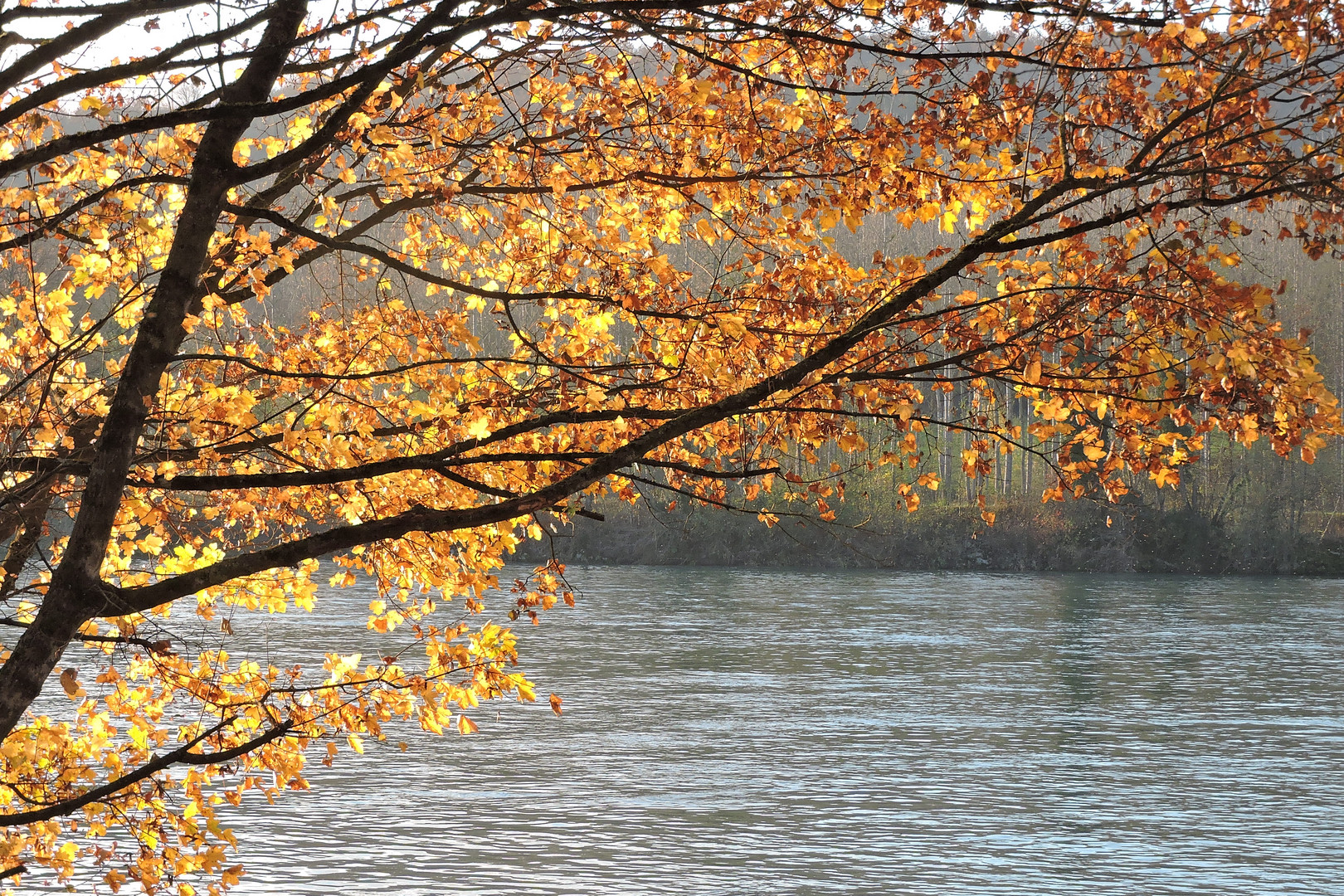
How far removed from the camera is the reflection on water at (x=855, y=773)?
55.0ft

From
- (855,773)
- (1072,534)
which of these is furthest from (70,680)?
(1072,534)

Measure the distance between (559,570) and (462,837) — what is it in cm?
1258

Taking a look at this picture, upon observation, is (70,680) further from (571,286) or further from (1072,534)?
(1072,534)

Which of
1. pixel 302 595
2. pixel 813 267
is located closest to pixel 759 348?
pixel 813 267

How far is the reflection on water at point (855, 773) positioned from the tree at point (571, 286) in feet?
30.7

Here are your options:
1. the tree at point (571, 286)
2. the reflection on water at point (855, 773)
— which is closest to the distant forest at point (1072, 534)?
the reflection on water at point (855, 773)

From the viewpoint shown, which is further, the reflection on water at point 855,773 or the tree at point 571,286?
the reflection on water at point 855,773

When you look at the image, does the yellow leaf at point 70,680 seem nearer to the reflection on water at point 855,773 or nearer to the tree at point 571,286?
the tree at point 571,286

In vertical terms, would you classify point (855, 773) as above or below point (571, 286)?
below

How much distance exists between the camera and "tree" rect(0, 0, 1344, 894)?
16.0ft

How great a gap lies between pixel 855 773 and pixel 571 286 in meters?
14.8

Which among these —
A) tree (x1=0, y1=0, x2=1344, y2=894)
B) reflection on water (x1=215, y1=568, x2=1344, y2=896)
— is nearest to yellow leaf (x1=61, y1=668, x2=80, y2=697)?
tree (x1=0, y1=0, x2=1344, y2=894)

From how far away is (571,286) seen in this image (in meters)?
8.33

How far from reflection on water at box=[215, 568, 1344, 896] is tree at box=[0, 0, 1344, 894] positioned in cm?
936
